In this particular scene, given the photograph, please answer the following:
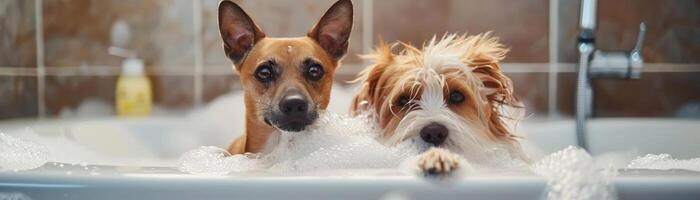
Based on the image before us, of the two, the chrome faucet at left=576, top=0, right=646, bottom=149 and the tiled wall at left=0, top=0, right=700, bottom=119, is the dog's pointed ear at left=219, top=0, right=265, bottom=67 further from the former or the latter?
the chrome faucet at left=576, top=0, right=646, bottom=149

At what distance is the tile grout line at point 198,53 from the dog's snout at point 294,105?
81 centimetres

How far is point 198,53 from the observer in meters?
1.77

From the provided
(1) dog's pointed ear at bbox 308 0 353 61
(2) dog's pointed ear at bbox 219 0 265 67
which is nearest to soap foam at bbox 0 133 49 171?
(2) dog's pointed ear at bbox 219 0 265 67

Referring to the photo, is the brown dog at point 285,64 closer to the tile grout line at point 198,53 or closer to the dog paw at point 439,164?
the dog paw at point 439,164

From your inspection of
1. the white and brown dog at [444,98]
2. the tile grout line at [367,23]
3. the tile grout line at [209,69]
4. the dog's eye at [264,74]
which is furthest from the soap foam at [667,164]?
the tile grout line at [367,23]

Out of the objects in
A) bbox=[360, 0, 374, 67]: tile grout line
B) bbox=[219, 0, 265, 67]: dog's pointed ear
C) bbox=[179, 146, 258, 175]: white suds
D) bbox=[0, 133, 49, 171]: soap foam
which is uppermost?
bbox=[360, 0, 374, 67]: tile grout line

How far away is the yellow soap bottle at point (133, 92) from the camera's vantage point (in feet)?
5.68

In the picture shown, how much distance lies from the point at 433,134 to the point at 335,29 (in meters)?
0.26

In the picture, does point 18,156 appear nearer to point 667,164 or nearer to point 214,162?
point 214,162

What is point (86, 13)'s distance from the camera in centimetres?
180

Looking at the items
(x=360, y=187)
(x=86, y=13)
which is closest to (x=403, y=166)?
→ (x=360, y=187)

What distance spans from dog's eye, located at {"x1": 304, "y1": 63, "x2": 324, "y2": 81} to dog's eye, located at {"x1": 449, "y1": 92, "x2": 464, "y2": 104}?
228 millimetres

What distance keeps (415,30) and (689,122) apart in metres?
0.76

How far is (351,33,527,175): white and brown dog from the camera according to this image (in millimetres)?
999
